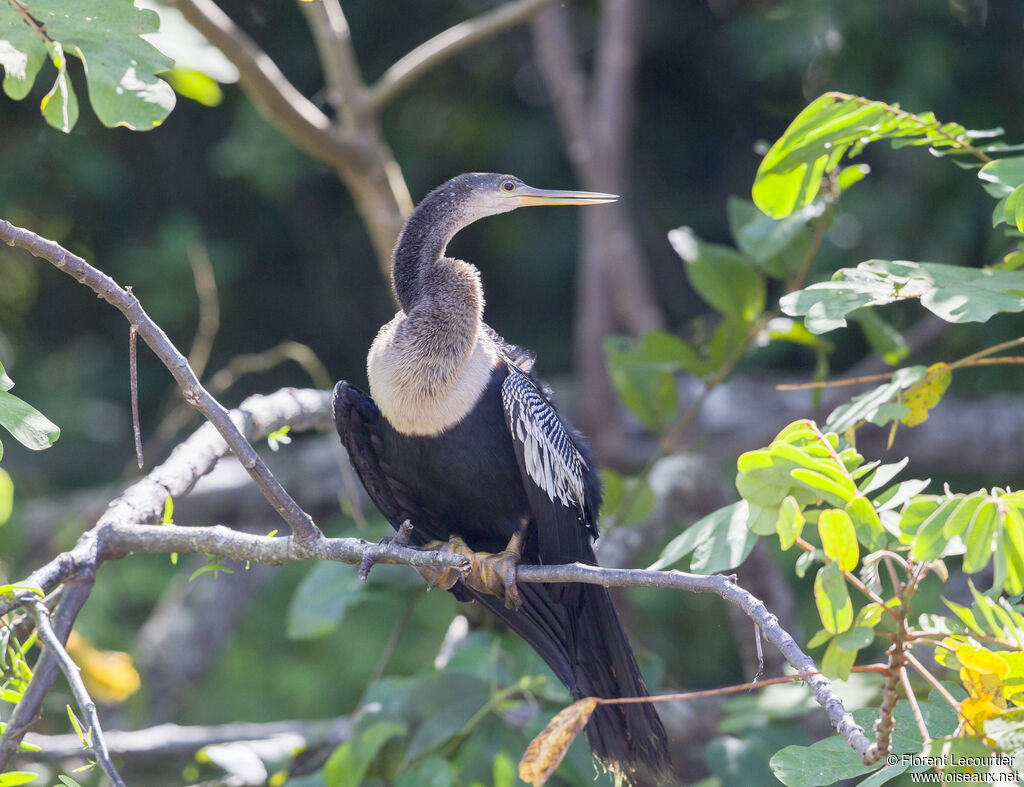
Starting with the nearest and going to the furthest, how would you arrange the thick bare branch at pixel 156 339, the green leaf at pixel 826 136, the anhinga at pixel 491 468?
the thick bare branch at pixel 156 339
the green leaf at pixel 826 136
the anhinga at pixel 491 468

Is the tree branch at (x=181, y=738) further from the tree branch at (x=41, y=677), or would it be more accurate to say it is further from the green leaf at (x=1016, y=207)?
the green leaf at (x=1016, y=207)

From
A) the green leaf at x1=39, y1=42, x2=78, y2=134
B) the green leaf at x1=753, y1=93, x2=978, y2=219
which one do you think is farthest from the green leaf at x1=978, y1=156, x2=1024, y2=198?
the green leaf at x1=39, y1=42, x2=78, y2=134

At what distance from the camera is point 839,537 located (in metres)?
1.25

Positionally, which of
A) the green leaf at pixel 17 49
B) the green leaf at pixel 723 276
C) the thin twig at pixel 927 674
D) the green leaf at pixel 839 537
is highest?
the green leaf at pixel 723 276

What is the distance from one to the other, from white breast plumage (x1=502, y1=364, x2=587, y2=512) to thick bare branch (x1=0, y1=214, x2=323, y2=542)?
2.15 ft

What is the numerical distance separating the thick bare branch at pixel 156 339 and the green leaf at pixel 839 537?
34.1 inches

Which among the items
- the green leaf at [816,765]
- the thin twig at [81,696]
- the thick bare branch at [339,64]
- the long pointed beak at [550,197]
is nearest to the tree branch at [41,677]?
the thin twig at [81,696]

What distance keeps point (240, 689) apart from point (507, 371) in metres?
3.18

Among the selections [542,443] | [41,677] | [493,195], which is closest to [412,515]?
[542,443]

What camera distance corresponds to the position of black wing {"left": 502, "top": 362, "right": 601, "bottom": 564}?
7.25ft

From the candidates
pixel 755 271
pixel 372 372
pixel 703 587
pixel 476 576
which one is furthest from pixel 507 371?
pixel 703 587

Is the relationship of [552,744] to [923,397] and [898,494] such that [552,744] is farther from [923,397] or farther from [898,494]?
[923,397]

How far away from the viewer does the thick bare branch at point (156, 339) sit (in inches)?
61.2

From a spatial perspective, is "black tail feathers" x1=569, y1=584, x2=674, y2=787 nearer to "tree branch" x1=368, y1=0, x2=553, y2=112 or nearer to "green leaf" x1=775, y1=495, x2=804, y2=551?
"green leaf" x1=775, y1=495, x2=804, y2=551
